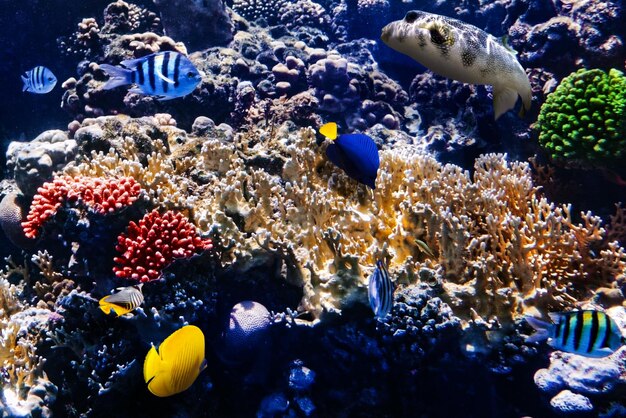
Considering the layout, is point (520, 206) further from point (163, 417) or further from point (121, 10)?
point (121, 10)

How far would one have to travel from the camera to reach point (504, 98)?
101 inches

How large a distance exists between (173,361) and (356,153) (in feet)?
6.50

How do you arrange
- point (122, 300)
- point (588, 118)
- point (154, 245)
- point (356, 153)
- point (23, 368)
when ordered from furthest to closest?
1. point (588, 118)
2. point (23, 368)
3. point (154, 245)
4. point (356, 153)
5. point (122, 300)

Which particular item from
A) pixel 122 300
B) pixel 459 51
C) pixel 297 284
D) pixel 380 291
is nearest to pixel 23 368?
pixel 122 300

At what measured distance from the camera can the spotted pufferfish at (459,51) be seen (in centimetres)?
231

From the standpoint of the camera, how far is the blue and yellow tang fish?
258cm

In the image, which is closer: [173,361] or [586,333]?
[586,333]

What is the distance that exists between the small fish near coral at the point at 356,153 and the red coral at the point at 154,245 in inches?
56.7

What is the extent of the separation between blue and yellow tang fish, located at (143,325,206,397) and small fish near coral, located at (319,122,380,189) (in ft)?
5.59

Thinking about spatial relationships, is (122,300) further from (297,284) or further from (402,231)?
(402,231)

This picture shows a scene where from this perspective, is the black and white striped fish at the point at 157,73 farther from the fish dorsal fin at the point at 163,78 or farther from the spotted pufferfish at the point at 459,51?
the spotted pufferfish at the point at 459,51

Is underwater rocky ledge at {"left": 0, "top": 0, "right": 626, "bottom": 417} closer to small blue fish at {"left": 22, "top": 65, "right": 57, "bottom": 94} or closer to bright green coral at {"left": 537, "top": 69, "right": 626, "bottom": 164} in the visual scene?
bright green coral at {"left": 537, "top": 69, "right": 626, "bottom": 164}

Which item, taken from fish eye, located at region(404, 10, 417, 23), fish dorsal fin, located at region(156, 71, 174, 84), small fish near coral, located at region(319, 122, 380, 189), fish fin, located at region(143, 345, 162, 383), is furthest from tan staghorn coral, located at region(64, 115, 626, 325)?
fish eye, located at region(404, 10, 417, 23)

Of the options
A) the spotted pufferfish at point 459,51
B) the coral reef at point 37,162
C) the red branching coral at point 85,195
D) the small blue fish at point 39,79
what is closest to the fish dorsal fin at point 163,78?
the red branching coral at point 85,195
